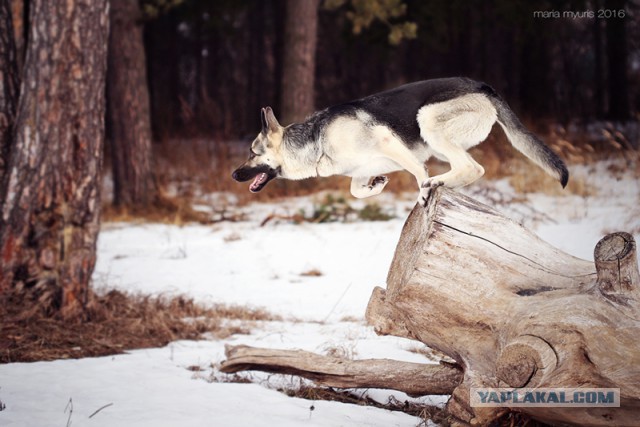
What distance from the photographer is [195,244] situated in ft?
32.2

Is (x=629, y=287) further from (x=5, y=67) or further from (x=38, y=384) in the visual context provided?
(x=5, y=67)

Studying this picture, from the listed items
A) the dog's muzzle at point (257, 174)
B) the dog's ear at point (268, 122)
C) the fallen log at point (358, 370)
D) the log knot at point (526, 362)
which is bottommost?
the fallen log at point (358, 370)

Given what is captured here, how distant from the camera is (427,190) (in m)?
4.41

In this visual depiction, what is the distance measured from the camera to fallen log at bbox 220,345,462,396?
15.1 ft

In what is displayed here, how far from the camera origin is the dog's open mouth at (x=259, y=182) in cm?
455

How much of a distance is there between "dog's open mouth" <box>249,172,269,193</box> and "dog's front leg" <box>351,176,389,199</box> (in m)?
0.57

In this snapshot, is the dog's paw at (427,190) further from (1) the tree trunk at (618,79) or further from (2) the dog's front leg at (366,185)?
(1) the tree trunk at (618,79)

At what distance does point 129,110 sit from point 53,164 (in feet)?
17.8

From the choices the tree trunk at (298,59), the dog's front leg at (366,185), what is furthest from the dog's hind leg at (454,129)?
the tree trunk at (298,59)

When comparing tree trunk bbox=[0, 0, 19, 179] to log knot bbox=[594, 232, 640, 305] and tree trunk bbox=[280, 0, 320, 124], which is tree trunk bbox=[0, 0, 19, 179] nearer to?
log knot bbox=[594, 232, 640, 305]

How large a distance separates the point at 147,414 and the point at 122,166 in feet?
25.4

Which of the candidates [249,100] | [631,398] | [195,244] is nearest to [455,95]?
[631,398]

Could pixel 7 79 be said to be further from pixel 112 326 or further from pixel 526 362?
Result: pixel 526 362

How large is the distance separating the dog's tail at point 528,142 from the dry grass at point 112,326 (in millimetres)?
3149
